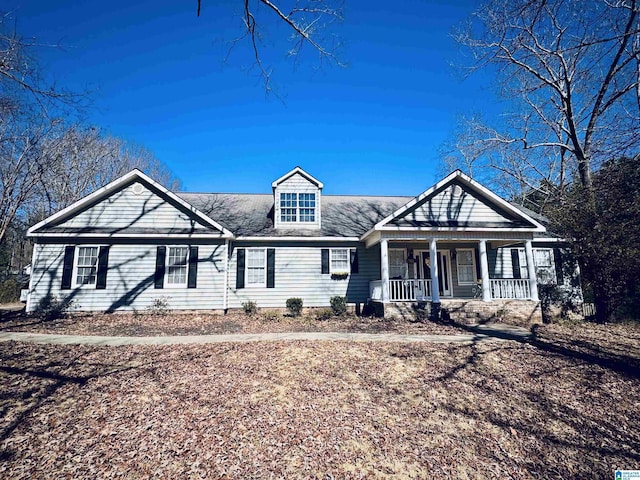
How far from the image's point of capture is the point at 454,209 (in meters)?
14.0

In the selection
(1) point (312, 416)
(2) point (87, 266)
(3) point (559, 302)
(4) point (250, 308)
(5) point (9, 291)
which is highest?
(2) point (87, 266)

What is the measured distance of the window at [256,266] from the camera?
1437cm

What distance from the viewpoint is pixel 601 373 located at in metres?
6.87

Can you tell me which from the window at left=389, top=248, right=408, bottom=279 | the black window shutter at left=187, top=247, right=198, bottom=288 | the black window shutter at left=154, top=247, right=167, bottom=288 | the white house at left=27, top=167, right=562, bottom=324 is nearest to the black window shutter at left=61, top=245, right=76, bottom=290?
the white house at left=27, top=167, right=562, bottom=324

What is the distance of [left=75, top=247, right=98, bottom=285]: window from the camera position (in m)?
13.2

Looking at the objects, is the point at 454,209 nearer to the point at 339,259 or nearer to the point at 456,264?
the point at 456,264

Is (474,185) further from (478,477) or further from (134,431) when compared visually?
(134,431)

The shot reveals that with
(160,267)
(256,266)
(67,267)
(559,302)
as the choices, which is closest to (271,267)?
(256,266)

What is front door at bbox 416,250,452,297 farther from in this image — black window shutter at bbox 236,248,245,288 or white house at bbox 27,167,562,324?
black window shutter at bbox 236,248,245,288

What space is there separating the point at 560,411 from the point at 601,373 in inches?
98.5

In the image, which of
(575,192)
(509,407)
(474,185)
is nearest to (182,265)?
(509,407)

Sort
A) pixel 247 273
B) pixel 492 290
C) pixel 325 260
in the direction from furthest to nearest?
pixel 325 260, pixel 247 273, pixel 492 290

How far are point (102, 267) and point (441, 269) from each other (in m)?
15.9

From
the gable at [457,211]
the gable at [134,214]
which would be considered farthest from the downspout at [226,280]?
the gable at [457,211]
